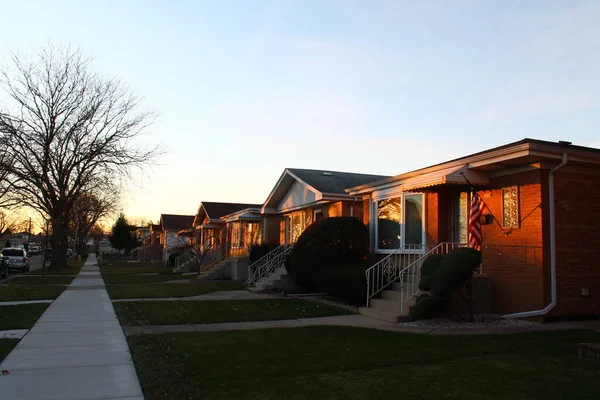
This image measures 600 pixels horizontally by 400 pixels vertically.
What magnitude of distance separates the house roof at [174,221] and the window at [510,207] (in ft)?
154

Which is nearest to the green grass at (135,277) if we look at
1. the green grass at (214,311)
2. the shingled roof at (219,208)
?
the shingled roof at (219,208)

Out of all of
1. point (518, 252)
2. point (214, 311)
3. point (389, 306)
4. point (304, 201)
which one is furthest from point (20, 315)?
point (304, 201)

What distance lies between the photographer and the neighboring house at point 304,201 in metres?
17.9

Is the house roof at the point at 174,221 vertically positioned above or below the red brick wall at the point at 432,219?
above

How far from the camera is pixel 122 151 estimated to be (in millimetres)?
30609

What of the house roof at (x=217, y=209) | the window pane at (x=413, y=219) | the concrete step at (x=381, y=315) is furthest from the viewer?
the house roof at (x=217, y=209)

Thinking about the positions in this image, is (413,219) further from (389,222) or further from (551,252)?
(551,252)

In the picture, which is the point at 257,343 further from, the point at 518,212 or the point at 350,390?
the point at 518,212

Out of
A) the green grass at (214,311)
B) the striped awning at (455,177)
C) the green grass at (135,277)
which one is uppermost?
the striped awning at (455,177)

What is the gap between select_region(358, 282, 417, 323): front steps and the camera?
10.9m

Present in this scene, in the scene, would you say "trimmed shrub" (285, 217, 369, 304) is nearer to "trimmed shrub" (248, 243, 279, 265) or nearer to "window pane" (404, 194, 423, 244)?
"window pane" (404, 194, 423, 244)

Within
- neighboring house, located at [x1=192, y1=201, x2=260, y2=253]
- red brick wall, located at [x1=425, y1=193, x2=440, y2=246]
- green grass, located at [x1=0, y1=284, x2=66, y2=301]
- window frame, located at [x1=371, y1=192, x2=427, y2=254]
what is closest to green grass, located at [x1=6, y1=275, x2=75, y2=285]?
green grass, located at [x1=0, y1=284, x2=66, y2=301]

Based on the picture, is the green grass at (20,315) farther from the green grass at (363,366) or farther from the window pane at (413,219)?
the window pane at (413,219)

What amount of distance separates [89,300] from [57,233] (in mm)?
21759
